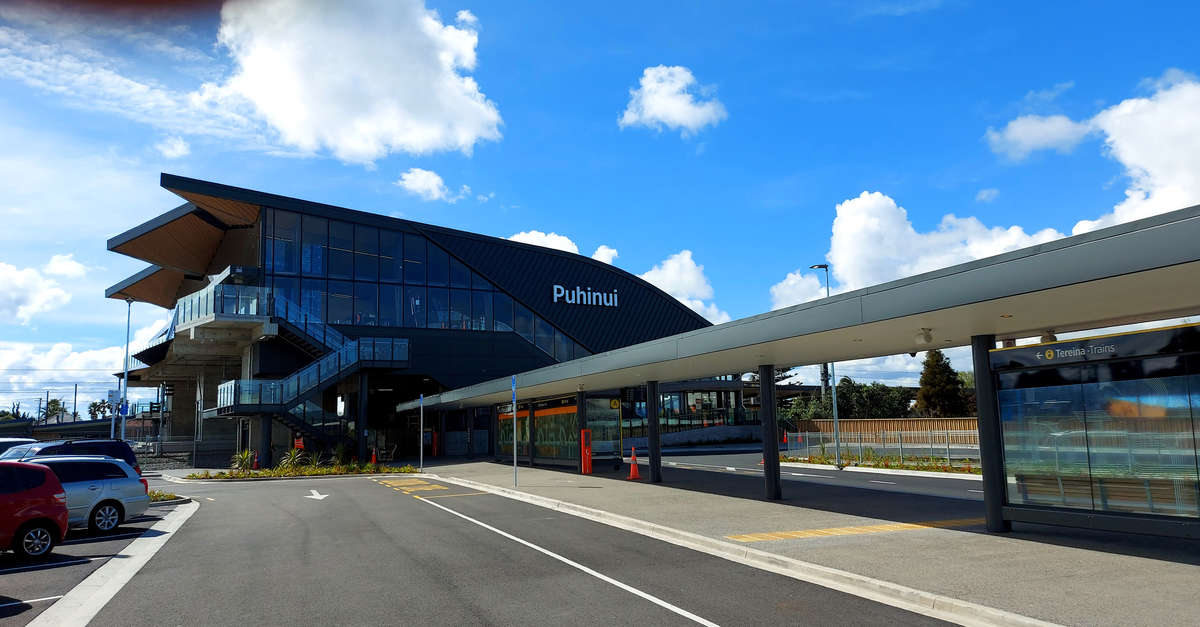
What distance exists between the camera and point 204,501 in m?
21.5

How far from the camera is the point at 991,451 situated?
1237 cm

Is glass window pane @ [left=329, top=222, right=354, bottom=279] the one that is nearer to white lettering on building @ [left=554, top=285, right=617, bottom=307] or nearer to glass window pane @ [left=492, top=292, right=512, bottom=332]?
glass window pane @ [left=492, top=292, right=512, bottom=332]

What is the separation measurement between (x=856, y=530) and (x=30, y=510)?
13402 mm

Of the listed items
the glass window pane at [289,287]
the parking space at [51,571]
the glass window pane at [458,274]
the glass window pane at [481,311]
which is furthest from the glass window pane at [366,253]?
the parking space at [51,571]

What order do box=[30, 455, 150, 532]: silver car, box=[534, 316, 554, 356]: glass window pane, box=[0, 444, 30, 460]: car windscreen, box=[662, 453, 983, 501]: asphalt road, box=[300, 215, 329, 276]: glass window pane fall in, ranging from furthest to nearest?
box=[534, 316, 554, 356]: glass window pane
box=[300, 215, 329, 276]: glass window pane
box=[662, 453, 983, 501]: asphalt road
box=[0, 444, 30, 460]: car windscreen
box=[30, 455, 150, 532]: silver car

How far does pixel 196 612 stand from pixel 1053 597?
9318 mm

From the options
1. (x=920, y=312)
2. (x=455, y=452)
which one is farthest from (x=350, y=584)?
(x=455, y=452)

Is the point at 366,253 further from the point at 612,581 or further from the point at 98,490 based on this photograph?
the point at 612,581

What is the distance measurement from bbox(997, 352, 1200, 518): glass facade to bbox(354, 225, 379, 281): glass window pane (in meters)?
40.8

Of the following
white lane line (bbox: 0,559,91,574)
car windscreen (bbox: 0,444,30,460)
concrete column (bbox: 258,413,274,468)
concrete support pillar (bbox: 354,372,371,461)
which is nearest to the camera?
white lane line (bbox: 0,559,91,574)

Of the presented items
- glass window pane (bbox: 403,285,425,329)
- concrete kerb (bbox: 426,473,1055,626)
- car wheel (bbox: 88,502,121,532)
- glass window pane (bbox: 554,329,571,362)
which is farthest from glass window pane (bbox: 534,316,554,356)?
concrete kerb (bbox: 426,473,1055,626)

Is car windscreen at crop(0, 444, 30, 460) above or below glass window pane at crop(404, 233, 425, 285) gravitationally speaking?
below

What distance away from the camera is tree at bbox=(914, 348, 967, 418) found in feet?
194

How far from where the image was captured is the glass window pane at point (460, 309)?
49.7m
